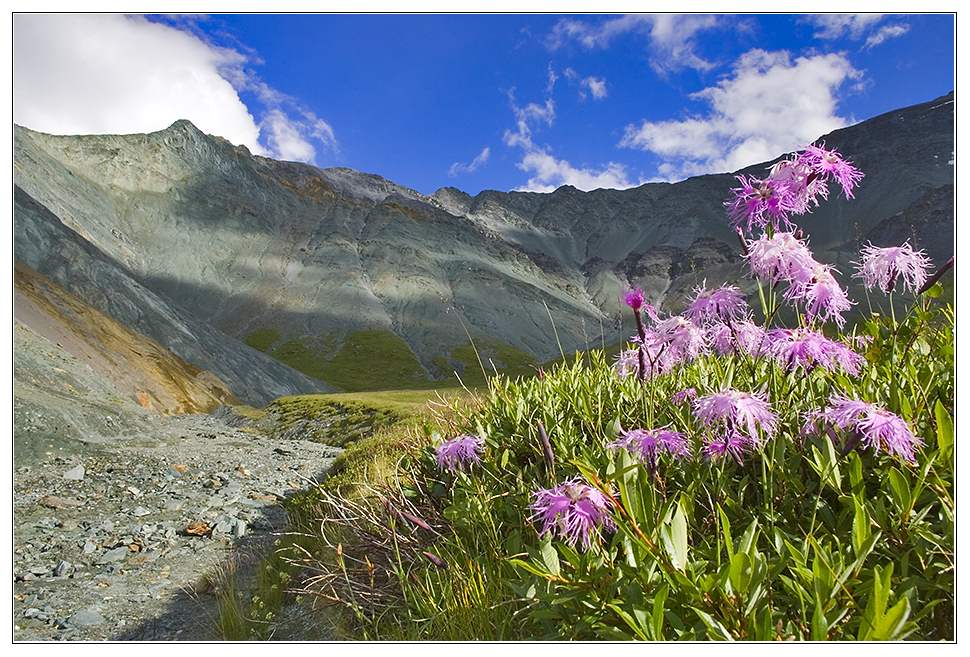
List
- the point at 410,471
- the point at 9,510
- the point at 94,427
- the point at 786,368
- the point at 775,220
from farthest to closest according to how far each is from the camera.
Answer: the point at 94,427, the point at 410,471, the point at 9,510, the point at 786,368, the point at 775,220

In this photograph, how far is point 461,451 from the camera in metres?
4.11

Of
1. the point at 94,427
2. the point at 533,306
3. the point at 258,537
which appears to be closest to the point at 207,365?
the point at 94,427

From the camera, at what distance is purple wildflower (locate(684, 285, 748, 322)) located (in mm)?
2892

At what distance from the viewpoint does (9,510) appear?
330 cm

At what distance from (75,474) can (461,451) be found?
13.3 m

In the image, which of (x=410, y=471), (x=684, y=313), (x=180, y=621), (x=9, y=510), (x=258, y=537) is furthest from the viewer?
(x=258, y=537)

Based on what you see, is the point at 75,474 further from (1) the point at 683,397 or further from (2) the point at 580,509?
(2) the point at 580,509

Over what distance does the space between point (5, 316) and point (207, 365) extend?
177 feet

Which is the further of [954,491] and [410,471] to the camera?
[410,471]

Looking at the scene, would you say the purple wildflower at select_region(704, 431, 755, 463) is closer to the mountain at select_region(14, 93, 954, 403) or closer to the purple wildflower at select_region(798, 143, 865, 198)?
the purple wildflower at select_region(798, 143, 865, 198)

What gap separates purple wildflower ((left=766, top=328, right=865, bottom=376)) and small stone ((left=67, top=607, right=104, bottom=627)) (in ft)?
26.7

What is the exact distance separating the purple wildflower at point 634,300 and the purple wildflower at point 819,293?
0.60 meters

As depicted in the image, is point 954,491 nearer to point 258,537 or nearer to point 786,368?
point 786,368

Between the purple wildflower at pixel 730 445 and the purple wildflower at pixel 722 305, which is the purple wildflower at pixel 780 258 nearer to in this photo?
the purple wildflower at pixel 722 305
